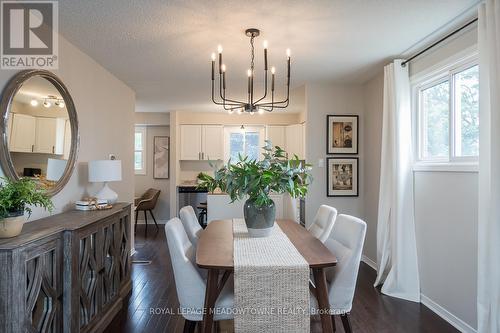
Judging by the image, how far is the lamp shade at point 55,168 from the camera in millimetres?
2490

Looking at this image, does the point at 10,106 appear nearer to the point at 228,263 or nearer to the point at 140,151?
the point at 228,263

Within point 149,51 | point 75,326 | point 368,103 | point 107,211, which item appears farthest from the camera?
point 368,103

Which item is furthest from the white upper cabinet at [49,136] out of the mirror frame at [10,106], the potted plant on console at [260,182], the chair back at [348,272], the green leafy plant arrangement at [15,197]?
the chair back at [348,272]

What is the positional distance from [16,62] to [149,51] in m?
1.16

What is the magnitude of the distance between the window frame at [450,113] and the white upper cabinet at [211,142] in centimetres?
415

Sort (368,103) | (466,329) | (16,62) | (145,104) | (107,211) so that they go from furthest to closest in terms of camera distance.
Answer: (145,104) < (368,103) < (107,211) < (466,329) < (16,62)

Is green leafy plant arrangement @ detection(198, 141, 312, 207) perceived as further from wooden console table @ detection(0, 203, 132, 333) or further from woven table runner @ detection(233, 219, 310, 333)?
wooden console table @ detection(0, 203, 132, 333)

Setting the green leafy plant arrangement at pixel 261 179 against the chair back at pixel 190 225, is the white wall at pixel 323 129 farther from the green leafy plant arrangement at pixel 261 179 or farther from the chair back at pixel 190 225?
the green leafy plant arrangement at pixel 261 179

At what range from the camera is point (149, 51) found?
3049 millimetres

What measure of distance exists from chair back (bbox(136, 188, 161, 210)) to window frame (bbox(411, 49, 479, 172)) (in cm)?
485

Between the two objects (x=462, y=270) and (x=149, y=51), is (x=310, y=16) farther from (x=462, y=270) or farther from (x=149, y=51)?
(x=462, y=270)

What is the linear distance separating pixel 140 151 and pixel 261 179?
5.52 metres

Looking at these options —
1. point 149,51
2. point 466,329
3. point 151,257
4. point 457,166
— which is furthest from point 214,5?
point 151,257

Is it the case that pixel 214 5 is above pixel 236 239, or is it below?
above
